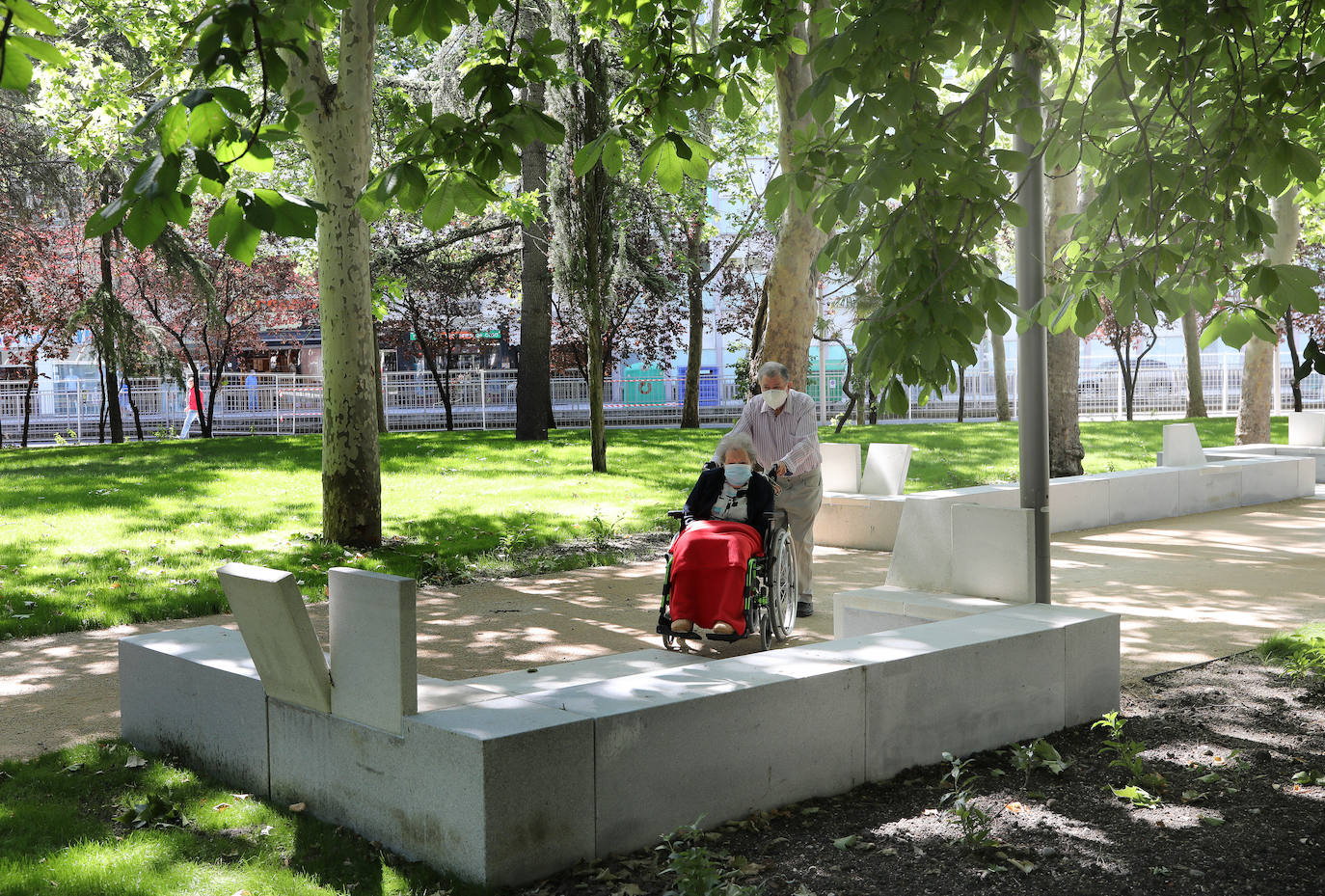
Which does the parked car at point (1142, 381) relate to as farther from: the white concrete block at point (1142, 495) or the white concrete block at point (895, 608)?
the white concrete block at point (895, 608)

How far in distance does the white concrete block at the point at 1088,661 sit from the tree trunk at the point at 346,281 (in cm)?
666

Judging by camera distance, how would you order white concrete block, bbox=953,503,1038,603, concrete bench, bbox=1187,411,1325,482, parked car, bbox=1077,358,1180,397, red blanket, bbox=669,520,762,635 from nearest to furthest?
white concrete block, bbox=953,503,1038,603, red blanket, bbox=669,520,762,635, concrete bench, bbox=1187,411,1325,482, parked car, bbox=1077,358,1180,397

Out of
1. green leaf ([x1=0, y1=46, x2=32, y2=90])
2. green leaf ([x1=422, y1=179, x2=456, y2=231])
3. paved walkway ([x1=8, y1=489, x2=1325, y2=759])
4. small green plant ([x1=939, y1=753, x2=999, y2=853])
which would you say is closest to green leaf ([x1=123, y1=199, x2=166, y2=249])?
green leaf ([x1=0, y1=46, x2=32, y2=90])

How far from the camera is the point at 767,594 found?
7094 millimetres

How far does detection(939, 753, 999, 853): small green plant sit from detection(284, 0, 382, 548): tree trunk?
727 centimetres

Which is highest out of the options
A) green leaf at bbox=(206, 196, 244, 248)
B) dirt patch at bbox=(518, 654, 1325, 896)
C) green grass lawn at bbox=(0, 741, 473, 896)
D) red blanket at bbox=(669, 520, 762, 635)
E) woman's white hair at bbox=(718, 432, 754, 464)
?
green leaf at bbox=(206, 196, 244, 248)

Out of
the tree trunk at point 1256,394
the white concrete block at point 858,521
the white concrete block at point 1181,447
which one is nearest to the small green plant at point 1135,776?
the white concrete block at point 858,521

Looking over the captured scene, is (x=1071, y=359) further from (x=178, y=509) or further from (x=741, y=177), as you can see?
(x=741, y=177)

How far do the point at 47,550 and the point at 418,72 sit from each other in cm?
1132

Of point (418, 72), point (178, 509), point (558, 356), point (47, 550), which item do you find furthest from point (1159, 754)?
point (558, 356)

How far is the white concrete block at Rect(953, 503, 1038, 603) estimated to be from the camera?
634 centimetres

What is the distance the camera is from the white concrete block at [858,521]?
1191 centimetres

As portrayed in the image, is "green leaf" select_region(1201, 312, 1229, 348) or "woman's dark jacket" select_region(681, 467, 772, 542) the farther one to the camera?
"woman's dark jacket" select_region(681, 467, 772, 542)

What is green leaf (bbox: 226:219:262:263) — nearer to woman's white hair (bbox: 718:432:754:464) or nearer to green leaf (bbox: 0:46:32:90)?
green leaf (bbox: 0:46:32:90)
